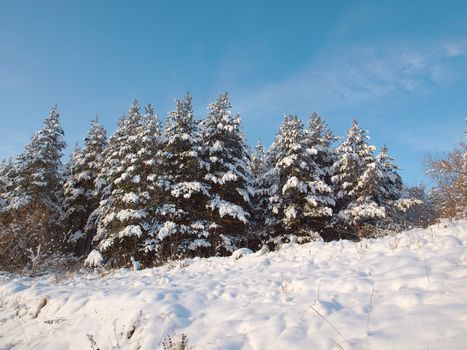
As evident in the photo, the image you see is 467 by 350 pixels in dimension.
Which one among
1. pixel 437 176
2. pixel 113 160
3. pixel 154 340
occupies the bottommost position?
pixel 154 340

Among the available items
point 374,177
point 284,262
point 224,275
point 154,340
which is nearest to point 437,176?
point 374,177

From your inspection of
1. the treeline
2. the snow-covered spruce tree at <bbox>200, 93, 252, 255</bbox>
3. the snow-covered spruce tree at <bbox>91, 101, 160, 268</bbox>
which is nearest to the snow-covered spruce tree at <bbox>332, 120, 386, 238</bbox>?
the treeline

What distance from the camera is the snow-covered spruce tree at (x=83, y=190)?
25.2m

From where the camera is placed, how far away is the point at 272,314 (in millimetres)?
4586

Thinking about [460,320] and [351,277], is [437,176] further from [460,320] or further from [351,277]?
[460,320]

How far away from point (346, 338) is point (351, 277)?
2.02 metres

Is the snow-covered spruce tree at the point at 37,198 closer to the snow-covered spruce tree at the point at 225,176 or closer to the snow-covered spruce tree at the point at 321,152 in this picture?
the snow-covered spruce tree at the point at 225,176

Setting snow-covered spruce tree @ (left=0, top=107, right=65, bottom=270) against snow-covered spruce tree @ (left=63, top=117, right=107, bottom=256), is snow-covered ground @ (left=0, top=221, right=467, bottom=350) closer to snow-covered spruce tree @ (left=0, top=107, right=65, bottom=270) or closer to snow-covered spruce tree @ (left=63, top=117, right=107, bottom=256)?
snow-covered spruce tree @ (left=0, top=107, right=65, bottom=270)

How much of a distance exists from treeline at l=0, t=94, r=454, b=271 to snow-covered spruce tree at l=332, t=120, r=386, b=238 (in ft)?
0.28

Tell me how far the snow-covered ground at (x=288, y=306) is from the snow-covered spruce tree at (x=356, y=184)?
13.7 metres

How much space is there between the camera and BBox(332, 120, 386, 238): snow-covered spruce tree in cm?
2130

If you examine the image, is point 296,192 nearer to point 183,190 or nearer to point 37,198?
point 183,190

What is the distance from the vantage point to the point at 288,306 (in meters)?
Answer: 4.82

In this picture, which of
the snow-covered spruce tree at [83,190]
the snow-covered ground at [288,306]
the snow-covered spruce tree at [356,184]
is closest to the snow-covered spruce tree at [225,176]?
the snow-covered spruce tree at [356,184]
